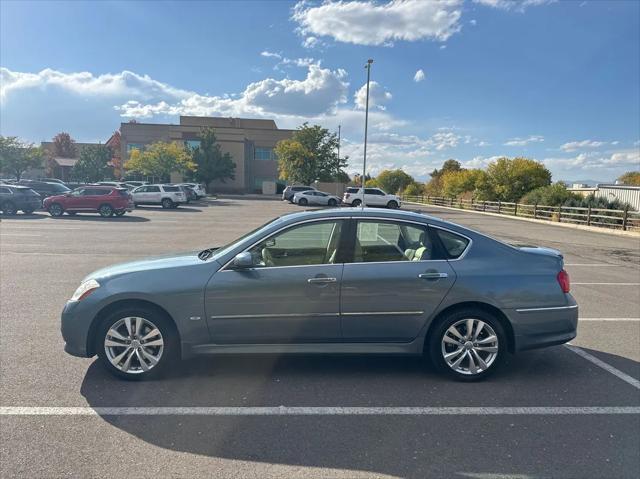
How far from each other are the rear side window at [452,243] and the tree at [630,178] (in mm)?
64600

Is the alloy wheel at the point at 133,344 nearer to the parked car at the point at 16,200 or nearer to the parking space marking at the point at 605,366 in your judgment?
the parking space marking at the point at 605,366

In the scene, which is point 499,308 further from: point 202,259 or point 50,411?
point 50,411

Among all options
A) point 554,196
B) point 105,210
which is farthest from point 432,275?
point 554,196

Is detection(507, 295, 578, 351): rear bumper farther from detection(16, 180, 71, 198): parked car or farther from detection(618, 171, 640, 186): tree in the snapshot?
detection(618, 171, 640, 186): tree

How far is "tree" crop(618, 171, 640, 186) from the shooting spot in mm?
57463

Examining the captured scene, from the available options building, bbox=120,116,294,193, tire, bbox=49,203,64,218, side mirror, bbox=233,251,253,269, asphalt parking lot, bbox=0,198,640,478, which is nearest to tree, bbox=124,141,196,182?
building, bbox=120,116,294,193

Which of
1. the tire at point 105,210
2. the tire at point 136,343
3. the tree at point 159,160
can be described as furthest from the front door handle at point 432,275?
the tree at point 159,160

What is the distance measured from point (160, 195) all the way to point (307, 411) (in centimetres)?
2965

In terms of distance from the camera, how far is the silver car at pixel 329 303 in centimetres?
400

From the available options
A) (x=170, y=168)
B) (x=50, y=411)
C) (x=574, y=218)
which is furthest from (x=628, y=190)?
(x=170, y=168)

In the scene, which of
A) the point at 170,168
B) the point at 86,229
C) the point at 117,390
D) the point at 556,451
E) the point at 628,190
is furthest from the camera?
the point at 170,168

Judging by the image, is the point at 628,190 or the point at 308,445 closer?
the point at 308,445

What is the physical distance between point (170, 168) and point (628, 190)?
1635 inches

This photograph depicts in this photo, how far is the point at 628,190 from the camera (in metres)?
28.7
